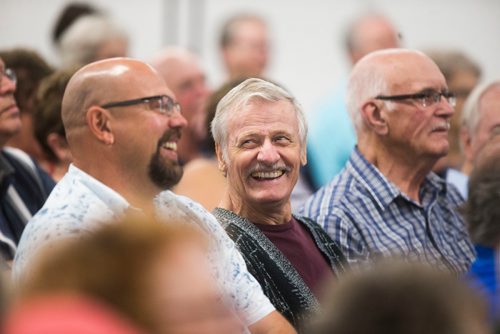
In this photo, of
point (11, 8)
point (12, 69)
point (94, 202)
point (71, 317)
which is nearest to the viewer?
point (71, 317)

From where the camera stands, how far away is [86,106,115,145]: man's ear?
3.72 metres

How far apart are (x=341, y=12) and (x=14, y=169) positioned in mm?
4079

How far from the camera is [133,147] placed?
3754 millimetres

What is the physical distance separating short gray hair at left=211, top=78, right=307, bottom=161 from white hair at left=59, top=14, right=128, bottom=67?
7.00 feet

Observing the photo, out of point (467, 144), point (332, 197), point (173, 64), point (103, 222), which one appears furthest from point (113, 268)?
point (173, 64)

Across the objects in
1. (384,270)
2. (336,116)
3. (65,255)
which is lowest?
(336,116)

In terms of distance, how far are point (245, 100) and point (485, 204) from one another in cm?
85

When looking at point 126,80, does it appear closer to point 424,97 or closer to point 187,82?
point 424,97

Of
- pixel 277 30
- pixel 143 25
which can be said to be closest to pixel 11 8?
pixel 143 25

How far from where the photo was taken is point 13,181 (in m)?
4.43

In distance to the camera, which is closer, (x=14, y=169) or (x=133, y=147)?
(x=133, y=147)

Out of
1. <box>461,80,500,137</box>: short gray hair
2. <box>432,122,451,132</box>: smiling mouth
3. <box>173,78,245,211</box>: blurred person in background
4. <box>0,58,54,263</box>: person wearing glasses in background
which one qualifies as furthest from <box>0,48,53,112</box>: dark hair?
<box>461,80,500,137</box>: short gray hair

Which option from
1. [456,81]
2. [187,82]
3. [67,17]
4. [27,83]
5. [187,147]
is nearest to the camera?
[27,83]

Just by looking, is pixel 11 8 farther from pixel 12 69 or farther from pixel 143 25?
pixel 12 69
